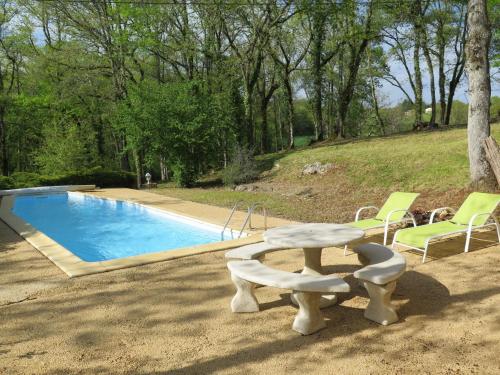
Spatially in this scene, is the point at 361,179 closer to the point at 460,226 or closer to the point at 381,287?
the point at 460,226

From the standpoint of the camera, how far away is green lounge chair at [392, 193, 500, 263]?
558 centimetres

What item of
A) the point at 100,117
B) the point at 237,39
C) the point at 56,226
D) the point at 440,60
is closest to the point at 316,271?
the point at 56,226

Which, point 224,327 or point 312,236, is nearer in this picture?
point 224,327

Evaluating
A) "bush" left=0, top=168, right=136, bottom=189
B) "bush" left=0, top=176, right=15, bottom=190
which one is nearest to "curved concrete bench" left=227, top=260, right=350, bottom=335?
"bush" left=0, top=168, right=136, bottom=189

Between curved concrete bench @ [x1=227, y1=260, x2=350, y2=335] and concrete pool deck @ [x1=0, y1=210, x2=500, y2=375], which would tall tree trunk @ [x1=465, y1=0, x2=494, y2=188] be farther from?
curved concrete bench @ [x1=227, y1=260, x2=350, y2=335]

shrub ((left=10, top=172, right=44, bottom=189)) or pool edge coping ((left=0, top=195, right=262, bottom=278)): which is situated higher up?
shrub ((left=10, top=172, right=44, bottom=189))

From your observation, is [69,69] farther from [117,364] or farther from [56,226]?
[117,364]

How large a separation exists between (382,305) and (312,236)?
1.03m

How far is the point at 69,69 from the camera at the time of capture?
78.9 ft

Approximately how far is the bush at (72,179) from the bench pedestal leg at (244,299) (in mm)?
17689

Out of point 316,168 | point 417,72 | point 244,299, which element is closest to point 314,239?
point 244,299

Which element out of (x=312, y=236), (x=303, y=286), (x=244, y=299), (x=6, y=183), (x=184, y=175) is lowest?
(x=244, y=299)

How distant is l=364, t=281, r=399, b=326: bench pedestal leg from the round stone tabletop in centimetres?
55

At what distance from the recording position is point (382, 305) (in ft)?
12.7
